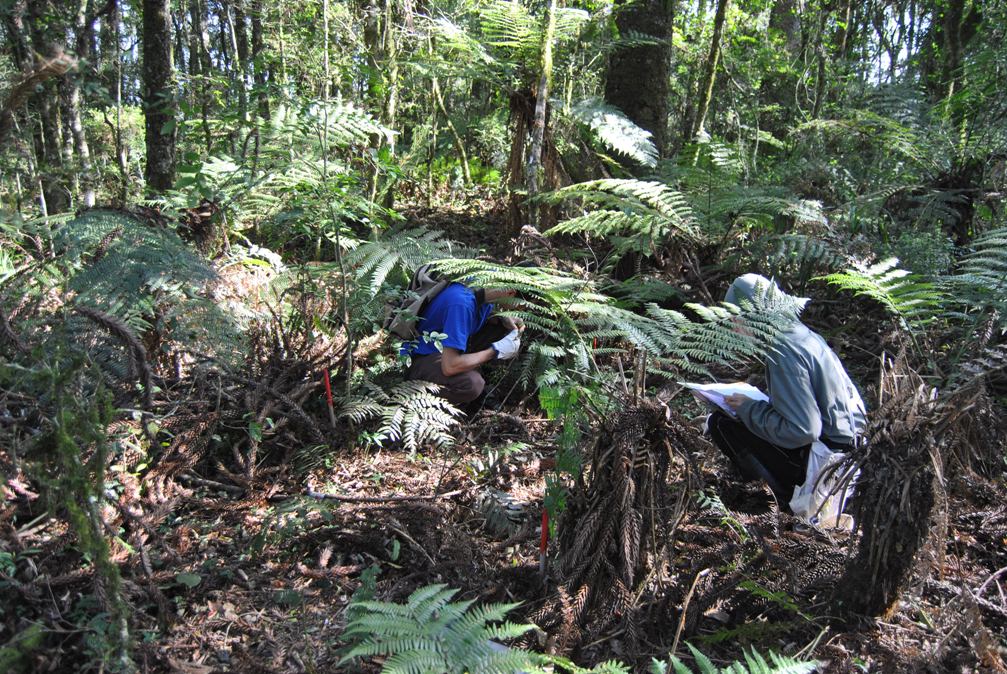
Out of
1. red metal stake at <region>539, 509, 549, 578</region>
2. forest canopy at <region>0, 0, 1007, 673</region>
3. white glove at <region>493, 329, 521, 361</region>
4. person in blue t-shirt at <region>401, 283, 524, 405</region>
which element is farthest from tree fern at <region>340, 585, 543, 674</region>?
white glove at <region>493, 329, 521, 361</region>

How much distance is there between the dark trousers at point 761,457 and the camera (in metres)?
3.33

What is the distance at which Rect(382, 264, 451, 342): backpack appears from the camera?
4.11 m

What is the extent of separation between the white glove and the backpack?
519 millimetres

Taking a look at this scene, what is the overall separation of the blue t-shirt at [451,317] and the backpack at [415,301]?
41 millimetres

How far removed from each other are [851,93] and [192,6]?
38.1ft

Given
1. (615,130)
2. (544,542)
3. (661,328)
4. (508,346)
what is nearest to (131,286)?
(508,346)

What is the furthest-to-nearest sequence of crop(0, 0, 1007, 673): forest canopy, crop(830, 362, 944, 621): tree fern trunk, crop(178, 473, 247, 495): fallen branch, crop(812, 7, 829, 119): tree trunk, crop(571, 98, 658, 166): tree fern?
crop(812, 7, 829, 119): tree trunk → crop(571, 98, 658, 166): tree fern → crop(178, 473, 247, 495): fallen branch → crop(0, 0, 1007, 673): forest canopy → crop(830, 362, 944, 621): tree fern trunk

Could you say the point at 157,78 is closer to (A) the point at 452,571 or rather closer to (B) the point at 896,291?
(A) the point at 452,571

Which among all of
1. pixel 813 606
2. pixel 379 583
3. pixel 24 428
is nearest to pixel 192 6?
pixel 24 428

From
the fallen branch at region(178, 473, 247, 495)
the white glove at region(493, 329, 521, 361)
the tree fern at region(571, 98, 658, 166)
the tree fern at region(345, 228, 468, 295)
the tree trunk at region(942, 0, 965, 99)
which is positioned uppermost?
the tree trunk at region(942, 0, 965, 99)

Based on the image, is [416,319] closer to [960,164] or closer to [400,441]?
[400,441]

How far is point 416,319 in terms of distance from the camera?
4078 mm

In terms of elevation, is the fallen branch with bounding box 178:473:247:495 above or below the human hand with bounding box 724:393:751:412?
below

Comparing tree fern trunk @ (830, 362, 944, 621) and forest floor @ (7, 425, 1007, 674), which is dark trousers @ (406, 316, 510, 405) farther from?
tree fern trunk @ (830, 362, 944, 621)
